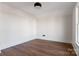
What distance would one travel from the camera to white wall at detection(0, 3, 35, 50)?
3.88 metres

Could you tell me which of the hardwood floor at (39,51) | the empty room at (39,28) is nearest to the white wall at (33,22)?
the empty room at (39,28)

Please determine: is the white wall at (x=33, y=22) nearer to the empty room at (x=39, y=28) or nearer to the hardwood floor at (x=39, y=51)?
the empty room at (x=39, y=28)

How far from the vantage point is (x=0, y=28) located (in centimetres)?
375

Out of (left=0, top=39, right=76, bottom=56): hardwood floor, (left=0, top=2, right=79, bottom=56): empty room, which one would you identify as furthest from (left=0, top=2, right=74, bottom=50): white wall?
(left=0, top=39, right=76, bottom=56): hardwood floor

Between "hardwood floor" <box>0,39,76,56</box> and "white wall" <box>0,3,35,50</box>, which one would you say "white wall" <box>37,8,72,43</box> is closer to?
Answer: "white wall" <box>0,3,35,50</box>

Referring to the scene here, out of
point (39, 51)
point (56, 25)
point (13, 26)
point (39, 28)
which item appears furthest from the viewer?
point (39, 28)

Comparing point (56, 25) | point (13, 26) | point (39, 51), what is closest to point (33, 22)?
point (56, 25)

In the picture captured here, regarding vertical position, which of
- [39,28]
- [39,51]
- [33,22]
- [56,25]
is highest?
[33,22]

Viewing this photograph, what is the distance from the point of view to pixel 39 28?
6.70 m

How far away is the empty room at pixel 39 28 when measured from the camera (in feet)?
11.4

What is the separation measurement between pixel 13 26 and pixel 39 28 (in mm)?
2684

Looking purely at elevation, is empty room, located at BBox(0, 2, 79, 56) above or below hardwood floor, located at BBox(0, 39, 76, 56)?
above

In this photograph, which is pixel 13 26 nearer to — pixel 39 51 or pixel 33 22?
pixel 39 51

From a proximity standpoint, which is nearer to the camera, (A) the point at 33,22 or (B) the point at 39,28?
(A) the point at 33,22
